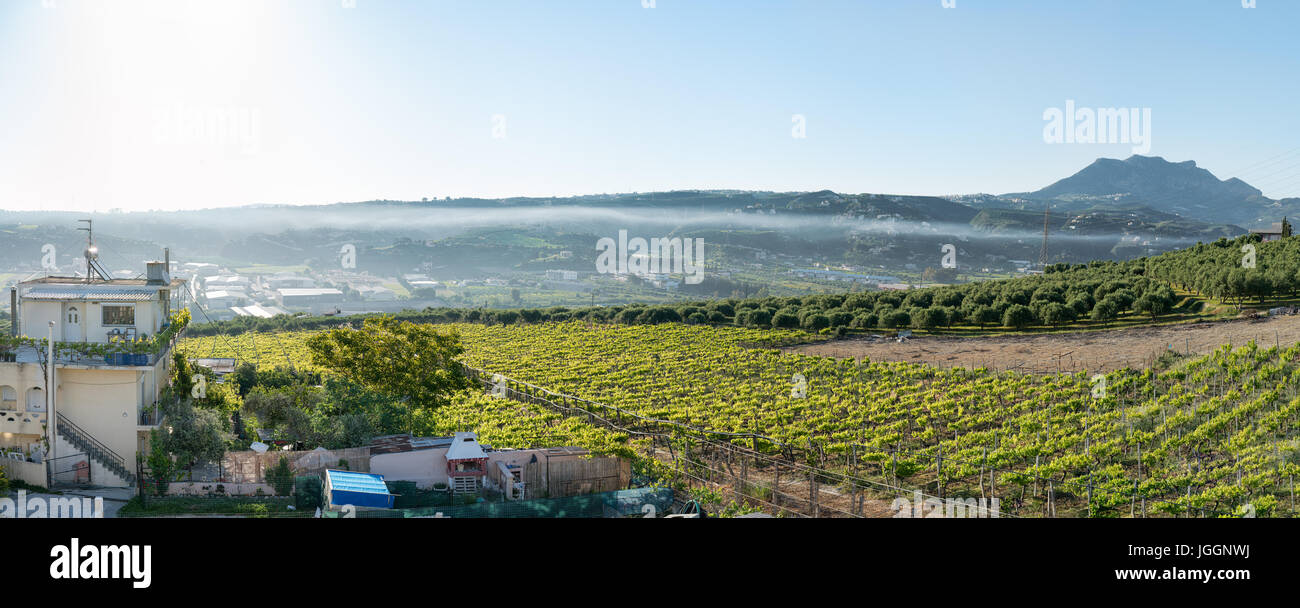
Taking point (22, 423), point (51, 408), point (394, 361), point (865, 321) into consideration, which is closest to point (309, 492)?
point (51, 408)

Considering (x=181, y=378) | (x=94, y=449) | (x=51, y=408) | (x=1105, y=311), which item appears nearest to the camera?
(x=51, y=408)

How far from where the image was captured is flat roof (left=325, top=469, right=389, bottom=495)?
1574 centimetres

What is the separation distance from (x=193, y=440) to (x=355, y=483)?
5.56 m

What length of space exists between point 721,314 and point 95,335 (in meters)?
40.7

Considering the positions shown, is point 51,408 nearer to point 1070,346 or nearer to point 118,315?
point 118,315

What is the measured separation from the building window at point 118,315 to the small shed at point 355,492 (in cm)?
880

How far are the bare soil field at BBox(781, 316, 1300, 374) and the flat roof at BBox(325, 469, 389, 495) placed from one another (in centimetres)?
2323

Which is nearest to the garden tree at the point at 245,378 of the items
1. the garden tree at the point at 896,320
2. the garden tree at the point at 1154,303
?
the garden tree at the point at 896,320

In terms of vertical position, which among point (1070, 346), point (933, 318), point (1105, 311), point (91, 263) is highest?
point (91, 263)

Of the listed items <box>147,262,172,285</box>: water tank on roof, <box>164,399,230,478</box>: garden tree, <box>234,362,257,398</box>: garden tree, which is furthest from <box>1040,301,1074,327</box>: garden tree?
<box>147,262,172,285</box>: water tank on roof

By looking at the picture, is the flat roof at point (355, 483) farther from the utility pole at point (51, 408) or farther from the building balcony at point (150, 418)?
the utility pole at point (51, 408)

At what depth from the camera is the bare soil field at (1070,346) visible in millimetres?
30844

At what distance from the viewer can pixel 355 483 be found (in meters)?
16.2
